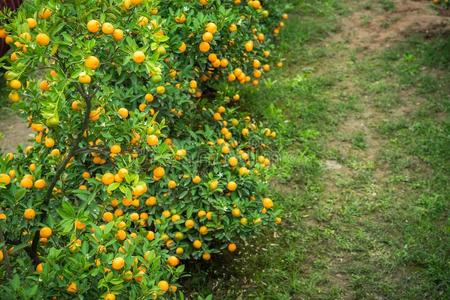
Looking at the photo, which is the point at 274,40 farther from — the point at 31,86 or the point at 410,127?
the point at 31,86

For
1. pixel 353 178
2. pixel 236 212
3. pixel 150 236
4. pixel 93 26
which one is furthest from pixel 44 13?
pixel 353 178

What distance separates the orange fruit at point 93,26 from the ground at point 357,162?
206cm

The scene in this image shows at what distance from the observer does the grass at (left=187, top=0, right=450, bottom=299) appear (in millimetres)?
3789

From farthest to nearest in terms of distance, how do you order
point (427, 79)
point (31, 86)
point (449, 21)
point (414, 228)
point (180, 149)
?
point (449, 21) < point (427, 79) < point (414, 228) < point (180, 149) < point (31, 86)

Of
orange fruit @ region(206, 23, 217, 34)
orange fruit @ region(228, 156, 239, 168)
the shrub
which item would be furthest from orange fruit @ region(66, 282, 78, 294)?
the shrub

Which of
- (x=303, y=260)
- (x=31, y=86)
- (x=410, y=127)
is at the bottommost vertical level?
(x=303, y=260)

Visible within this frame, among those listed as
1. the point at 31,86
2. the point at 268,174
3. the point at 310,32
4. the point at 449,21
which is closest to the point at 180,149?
the point at 268,174

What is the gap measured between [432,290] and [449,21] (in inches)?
171

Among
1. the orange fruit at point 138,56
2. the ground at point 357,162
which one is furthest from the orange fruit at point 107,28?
the ground at point 357,162

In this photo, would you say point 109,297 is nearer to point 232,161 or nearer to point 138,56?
point 138,56

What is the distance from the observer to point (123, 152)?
2824 millimetres

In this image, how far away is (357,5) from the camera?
748 centimetres

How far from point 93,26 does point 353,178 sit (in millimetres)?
3058

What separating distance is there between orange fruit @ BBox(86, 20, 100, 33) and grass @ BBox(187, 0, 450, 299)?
2.06 meters
